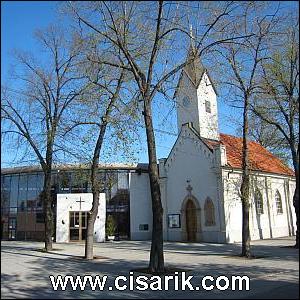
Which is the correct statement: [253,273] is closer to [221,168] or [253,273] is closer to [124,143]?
[124,143]

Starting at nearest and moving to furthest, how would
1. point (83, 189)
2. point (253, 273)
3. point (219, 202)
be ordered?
1. point (253, 273)
2. point (219, 202)
3. point (83, 189)

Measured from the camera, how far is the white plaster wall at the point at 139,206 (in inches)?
1560

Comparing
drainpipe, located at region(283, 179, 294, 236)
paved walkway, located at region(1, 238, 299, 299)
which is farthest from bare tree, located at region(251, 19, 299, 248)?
drainpipe, located at region(283, 179, 294, 236)

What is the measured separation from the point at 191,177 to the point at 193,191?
125 centimetres

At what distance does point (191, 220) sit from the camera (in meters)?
34.8

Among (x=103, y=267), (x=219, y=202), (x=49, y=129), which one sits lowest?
(x=103, y=267)

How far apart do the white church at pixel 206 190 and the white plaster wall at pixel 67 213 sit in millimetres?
94

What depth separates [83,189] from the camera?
132 ft

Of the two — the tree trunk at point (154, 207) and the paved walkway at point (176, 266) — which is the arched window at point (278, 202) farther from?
the tree trunk at point (154, 207)

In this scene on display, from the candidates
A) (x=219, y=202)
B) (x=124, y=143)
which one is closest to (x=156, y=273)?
(x=124, y=143)

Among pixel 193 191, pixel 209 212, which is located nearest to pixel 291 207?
pixel 209 212

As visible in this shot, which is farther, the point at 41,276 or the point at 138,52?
the point at 138,52

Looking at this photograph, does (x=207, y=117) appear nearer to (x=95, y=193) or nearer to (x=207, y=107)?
(x=207, y=107)

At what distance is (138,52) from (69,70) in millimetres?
8437
